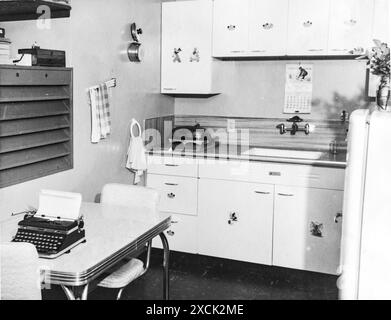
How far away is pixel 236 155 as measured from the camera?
390cm

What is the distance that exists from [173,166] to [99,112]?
90 centimetres

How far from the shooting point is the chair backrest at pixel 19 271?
171 cm

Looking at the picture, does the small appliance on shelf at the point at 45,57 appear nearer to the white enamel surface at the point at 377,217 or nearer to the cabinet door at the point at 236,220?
the cabinet door at the point at 236,220

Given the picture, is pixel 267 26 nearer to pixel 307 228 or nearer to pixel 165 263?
pixel 307 228

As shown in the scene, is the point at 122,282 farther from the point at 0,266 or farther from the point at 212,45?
the point at 212,45

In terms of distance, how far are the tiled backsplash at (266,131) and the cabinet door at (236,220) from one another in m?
0.74

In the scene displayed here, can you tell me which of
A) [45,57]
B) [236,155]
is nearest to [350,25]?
[236,155]

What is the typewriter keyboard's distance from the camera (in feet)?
6.78

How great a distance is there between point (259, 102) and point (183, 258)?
5.05ft

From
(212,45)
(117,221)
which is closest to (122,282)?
(117,221)

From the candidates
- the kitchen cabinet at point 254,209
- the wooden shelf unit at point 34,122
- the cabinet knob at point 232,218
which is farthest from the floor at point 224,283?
the wooden shelf unit at point 34,122

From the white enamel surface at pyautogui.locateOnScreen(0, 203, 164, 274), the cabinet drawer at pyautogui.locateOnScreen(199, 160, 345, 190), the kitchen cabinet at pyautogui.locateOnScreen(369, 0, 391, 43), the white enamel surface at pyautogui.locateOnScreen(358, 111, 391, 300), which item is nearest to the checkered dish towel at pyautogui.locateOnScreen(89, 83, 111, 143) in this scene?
the white enamel surface at pyautogui.locateOnScreen(0, 203, 164, 274)

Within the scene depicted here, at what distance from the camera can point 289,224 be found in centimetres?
376

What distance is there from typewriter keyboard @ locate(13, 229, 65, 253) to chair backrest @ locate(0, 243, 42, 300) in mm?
328
